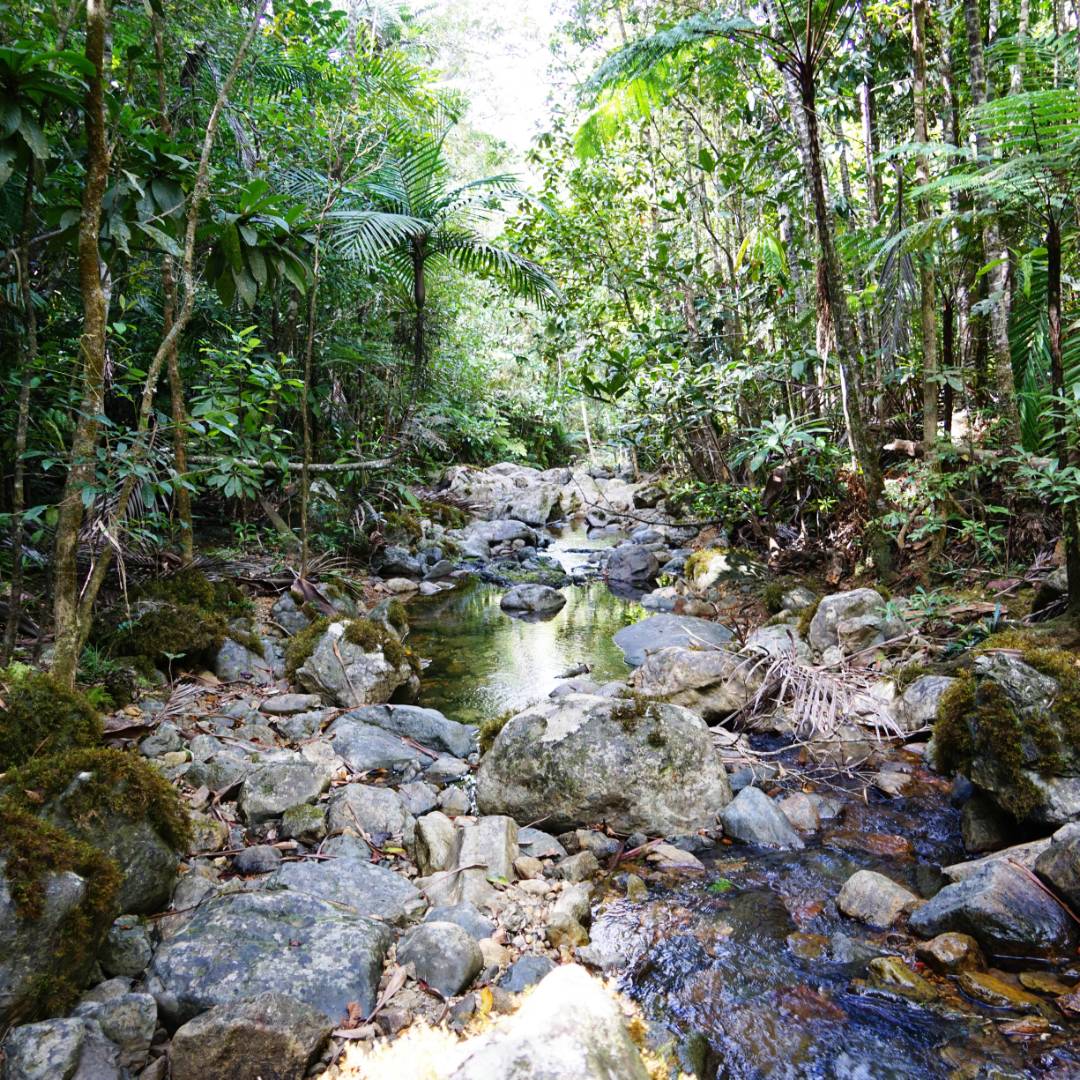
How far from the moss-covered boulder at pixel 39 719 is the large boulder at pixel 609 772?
1780mm

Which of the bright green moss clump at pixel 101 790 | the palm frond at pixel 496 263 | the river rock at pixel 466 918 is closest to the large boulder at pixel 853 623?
the river rock at pixel 466 918

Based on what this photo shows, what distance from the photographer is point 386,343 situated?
365 inches

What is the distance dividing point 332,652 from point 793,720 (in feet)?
10.5

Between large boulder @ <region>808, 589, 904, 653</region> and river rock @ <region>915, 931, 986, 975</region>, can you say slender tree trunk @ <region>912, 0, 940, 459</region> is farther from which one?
river rock @ <region>915, 931, 986, 975</region>

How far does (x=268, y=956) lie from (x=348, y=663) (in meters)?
2.97

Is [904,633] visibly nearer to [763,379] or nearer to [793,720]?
[793,720]

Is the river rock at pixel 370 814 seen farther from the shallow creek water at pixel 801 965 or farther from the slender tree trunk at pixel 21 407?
the slender tree trunk at pixel 21 407

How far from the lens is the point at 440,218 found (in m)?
7.94

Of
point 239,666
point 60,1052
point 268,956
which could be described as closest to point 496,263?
point 239,666

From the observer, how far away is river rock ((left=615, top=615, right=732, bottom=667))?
5.94 metres

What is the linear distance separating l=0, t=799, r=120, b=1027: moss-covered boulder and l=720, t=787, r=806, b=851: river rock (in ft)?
8.21

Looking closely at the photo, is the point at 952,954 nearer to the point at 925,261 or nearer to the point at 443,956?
the point at 443,956

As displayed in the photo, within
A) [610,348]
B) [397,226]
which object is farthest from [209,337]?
[610,348]

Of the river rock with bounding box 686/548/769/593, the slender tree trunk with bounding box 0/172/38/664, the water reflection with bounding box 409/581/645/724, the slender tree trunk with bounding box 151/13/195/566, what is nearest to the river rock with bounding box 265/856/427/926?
the slender tree trunk with bounding box 0/172/38/664
